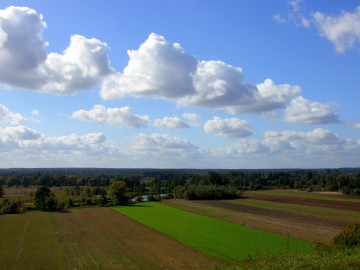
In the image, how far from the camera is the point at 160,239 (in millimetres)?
49656

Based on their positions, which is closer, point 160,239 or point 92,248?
point 92,248

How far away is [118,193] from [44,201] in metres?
22.8

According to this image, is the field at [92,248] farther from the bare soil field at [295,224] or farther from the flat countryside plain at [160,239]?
the bare soil field at [295,224]

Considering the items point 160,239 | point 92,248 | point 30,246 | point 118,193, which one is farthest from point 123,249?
point 118,193

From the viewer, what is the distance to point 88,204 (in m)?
110

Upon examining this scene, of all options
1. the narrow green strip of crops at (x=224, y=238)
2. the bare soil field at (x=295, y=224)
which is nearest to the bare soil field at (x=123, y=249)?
the narrow green strip of crops at (x=224, y=238)

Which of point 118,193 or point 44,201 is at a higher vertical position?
point 118,193

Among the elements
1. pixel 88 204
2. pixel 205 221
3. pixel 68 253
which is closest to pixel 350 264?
pixel 68 253

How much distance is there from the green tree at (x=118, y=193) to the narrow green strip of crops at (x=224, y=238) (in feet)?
144

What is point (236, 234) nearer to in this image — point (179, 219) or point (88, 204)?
point (179, 219)

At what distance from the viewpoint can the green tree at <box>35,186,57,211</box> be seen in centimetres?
9681

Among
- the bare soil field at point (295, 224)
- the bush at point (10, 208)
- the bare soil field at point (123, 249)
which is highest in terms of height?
the bare soil field at point (295, 224)

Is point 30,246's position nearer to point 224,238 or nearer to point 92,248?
point 92,248

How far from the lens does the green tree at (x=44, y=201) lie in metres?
96.8
